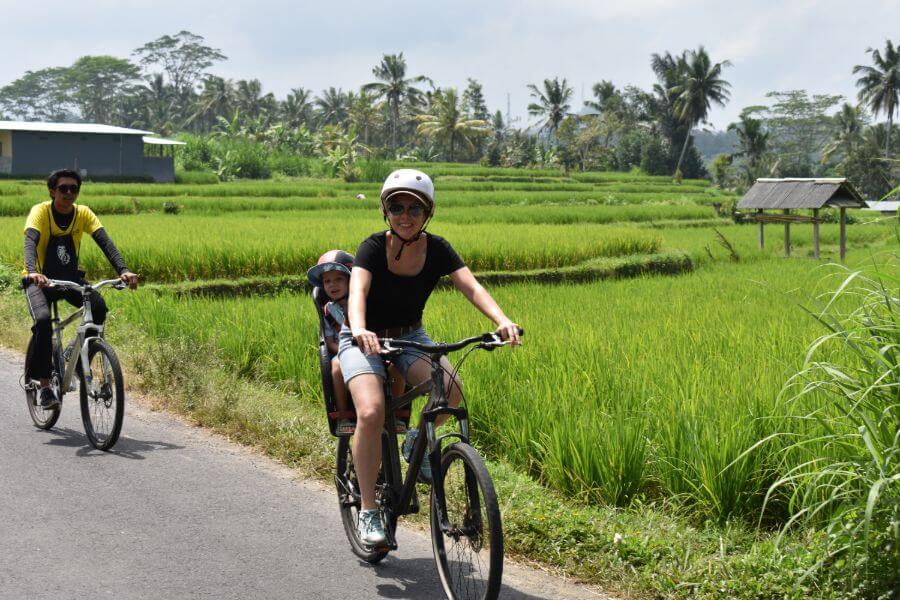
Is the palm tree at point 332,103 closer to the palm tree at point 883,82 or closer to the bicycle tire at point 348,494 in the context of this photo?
the palm tree at point 883,82

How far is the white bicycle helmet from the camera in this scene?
3.97 meters

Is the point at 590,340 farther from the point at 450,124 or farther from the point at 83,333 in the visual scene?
the point at 450,124

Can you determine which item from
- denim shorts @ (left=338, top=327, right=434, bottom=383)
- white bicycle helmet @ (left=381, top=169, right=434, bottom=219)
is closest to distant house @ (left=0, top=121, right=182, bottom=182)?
denim shorts @ (left=338, top=327, right=434, bottom=383)

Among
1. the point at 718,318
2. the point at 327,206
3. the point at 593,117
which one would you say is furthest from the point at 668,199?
the point at 718,318

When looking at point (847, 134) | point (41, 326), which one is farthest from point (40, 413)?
point (847, 134)

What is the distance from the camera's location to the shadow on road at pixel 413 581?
398cm

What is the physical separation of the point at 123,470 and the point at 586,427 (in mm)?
2753

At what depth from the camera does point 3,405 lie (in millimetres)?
7727

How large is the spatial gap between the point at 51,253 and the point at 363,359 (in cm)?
373

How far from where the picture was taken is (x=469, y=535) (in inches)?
144

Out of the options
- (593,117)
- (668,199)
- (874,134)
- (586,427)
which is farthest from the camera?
(593,117)

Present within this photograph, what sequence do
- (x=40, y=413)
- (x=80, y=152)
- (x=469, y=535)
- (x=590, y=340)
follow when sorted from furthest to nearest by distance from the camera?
1. (x=80, y=152)
2. (x=590, y=340)
3. (x=40, y=413)
4. (x=469, y=535)

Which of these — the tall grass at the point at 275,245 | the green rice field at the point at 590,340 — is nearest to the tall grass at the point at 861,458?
the green rice field at the point at 590,340

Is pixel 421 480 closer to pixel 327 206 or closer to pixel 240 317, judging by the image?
pixel 240 317
